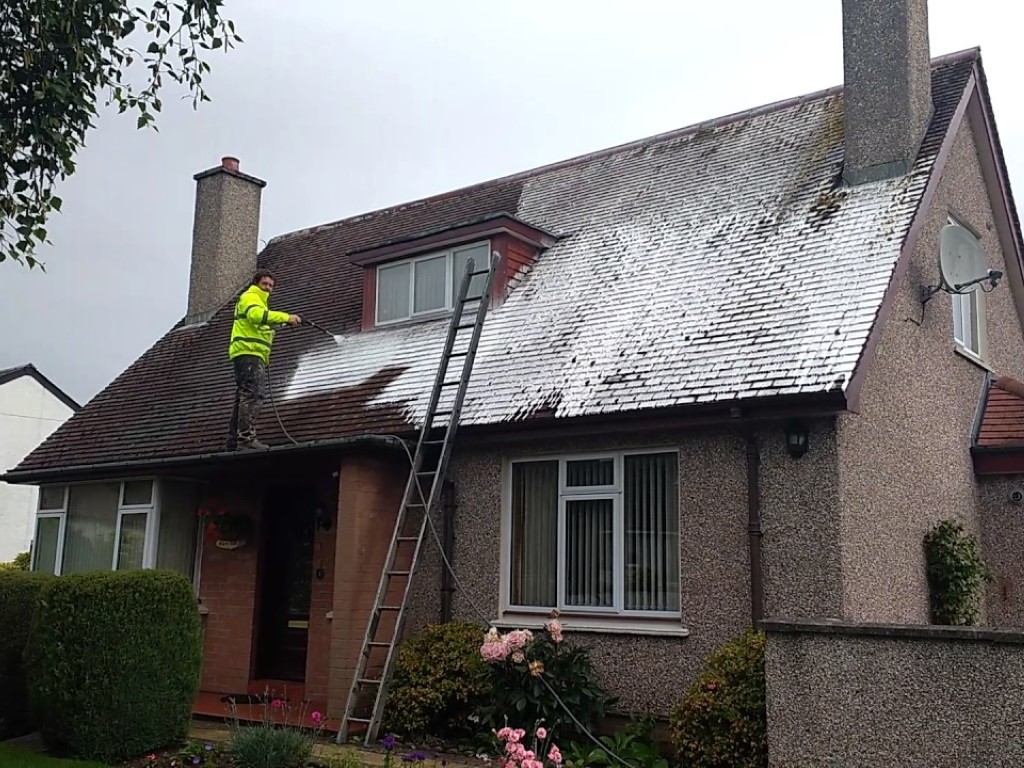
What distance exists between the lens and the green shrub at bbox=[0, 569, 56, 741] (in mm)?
10422

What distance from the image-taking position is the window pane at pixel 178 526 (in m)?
14.2

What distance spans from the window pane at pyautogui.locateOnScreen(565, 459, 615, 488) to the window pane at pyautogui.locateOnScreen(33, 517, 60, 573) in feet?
27.6

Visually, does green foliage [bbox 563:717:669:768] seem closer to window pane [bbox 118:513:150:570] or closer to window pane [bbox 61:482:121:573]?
window pane [bbox 118:513:150:570]

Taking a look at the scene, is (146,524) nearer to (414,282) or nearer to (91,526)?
(91,526)

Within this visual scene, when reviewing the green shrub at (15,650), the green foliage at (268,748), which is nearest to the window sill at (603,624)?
the green foliage at (268,748)

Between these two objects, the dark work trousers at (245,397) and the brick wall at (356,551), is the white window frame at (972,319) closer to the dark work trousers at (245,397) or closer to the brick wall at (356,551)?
the brick wall at (356,551)

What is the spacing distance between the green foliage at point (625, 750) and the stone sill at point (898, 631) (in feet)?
6.49

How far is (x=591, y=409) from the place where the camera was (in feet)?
33.9

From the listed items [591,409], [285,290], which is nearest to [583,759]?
[591,409]

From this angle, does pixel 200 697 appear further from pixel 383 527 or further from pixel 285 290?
pixel 285 290

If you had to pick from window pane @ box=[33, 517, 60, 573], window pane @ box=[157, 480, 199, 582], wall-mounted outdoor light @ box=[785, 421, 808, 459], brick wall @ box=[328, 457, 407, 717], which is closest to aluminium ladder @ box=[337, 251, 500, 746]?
brick wall @ box=[328, 457, 407, 717]

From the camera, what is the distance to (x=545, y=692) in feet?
30.7

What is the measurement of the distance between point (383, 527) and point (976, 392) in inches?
276

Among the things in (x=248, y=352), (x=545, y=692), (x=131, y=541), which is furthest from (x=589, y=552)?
(x=131, y=541)
